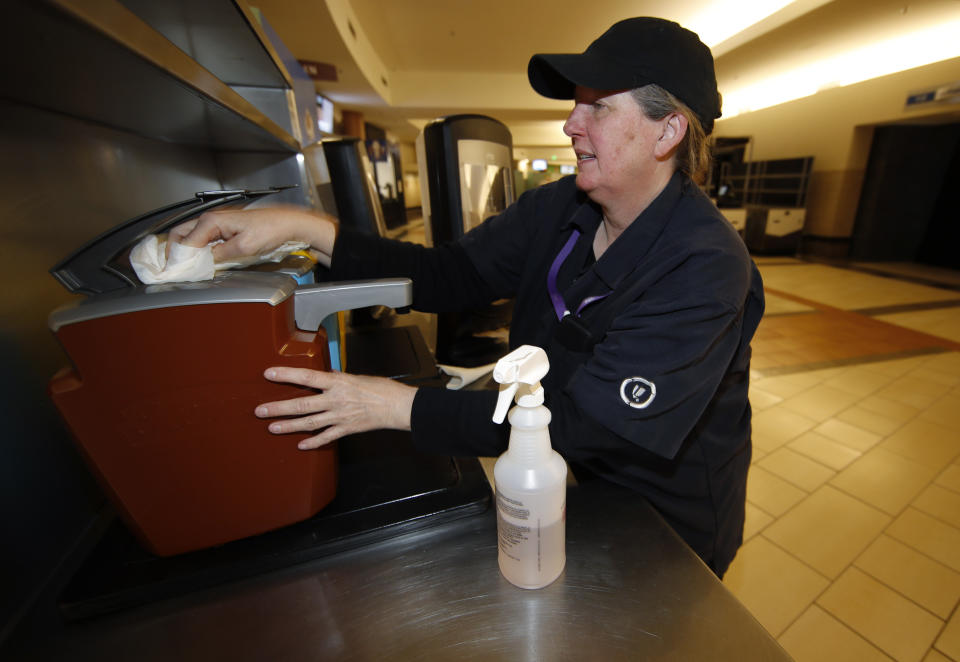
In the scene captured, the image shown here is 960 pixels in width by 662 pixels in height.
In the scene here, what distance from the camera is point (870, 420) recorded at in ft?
7.26

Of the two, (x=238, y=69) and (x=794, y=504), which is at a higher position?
(x=238, y=69)

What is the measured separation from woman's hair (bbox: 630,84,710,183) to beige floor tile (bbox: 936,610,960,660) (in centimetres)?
152

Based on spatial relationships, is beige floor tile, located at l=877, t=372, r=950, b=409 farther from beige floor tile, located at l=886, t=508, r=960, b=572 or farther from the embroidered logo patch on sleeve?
the embroidered logo patch on sleeve

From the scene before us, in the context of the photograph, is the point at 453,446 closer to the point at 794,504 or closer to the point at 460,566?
the point at 460,566

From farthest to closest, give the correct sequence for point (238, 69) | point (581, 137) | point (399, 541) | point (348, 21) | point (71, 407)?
point (348, 21), point (238, 69), point (581, 137), point (399, 541), point (71, 407)

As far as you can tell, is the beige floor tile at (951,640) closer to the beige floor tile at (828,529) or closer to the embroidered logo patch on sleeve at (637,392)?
the beige floor tile at (828,529)

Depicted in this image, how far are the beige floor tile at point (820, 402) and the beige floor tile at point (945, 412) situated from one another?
0.29 m

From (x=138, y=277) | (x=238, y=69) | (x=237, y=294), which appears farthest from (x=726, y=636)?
(x=238, y=69)

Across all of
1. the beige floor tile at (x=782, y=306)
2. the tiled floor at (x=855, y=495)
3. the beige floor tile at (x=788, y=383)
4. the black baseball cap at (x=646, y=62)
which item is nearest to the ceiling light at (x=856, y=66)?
the beige floor tile at (x=782, y=306)

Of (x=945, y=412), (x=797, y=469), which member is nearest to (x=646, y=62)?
(x=797, y=469)

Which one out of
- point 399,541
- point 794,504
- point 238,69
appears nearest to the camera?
point 399,541

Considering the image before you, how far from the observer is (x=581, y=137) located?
0.70 m

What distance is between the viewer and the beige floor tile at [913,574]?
1317 mm

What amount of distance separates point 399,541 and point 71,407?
1.14 feet
